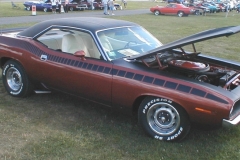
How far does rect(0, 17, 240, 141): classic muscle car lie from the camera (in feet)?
12.3

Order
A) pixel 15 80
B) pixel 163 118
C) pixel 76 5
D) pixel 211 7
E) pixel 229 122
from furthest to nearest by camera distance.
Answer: pixel 211 7
pixel 76 5
pixel 15 80
pixel 163 118
pixel 229 122

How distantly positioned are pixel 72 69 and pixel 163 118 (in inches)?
60.1

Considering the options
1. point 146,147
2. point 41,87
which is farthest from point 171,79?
point 41,87

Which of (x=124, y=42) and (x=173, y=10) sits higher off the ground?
(x=173, y=10)

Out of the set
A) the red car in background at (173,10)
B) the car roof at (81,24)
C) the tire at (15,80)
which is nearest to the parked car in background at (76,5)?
the red car in background at (173,10)

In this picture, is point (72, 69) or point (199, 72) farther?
point (72, 69)

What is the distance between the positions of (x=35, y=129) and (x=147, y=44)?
2140mm

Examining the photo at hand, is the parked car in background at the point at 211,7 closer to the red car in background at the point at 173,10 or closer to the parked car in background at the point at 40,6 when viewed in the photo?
the red car in background at the point at 173,10

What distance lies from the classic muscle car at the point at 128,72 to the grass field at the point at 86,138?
0.27m

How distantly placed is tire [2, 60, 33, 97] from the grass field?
0.86ft

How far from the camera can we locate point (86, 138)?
4.09 m

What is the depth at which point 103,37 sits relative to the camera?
4691 millimetres

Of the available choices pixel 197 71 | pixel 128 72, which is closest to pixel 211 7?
pixel 197 71

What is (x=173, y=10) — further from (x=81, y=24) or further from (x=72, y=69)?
(x=72, y=69)
